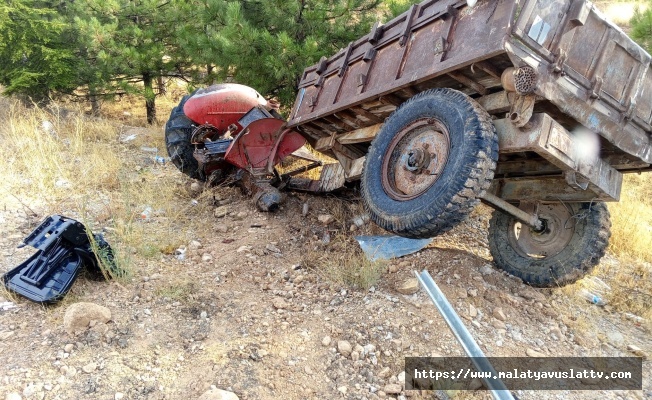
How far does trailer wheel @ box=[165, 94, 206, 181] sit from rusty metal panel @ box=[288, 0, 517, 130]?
6.77 ft

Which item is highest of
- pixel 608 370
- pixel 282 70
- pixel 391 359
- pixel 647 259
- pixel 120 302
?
pixel 282 70

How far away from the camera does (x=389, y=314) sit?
347cm

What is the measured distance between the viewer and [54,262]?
347 centimetres

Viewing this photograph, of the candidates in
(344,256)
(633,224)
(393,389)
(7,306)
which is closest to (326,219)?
(344,256)

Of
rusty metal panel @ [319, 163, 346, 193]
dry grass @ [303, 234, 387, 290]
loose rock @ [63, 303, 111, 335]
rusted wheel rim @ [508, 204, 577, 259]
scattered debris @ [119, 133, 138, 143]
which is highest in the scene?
rusted wheel rim @ [508, 204, 577, 259]

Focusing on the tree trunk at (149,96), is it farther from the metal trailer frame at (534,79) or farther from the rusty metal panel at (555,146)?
the rusty metal panel at (555,146)

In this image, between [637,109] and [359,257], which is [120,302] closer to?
[359,257]

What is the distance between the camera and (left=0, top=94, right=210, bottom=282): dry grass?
4723 mm

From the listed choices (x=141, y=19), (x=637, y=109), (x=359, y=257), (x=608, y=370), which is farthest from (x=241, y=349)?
(x=141, y=19)

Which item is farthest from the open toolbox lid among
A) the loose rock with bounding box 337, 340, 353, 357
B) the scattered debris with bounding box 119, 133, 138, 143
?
the scattered debris with bounding box 119, 133, 138, 143

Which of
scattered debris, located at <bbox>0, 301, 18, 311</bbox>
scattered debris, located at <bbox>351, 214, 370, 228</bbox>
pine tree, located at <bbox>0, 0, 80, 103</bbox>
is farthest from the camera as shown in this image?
pine tree, located at <bbox>0, 0, 80, 103</bbox>

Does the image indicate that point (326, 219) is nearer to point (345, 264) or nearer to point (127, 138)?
point (345, 264)

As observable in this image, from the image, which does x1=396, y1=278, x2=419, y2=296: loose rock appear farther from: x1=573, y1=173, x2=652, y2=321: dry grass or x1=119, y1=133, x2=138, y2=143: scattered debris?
x1=119, y1=133, x2=138, y2=143: scattered debris

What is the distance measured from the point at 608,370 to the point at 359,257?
2.17m
